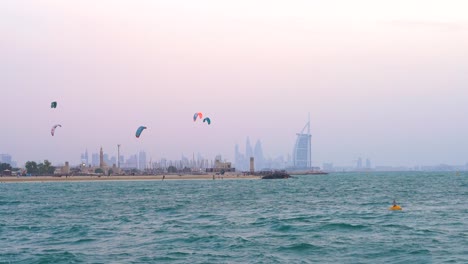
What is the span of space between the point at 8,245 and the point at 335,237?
20163mm

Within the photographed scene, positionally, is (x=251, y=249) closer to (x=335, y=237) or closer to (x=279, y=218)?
(x=335, y=237)

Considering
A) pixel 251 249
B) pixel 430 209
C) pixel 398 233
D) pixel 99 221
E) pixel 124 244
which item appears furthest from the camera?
pixel 430 209

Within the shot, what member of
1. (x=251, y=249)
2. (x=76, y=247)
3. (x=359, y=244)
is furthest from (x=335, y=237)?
(x=76, y=247)

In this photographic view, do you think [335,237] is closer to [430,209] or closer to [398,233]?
[398,233]

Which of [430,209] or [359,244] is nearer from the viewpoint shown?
[359,244]

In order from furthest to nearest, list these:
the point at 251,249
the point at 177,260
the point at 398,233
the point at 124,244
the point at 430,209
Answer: the point at 430,209, the point at 398,233, the point at 124,244, the point at 251,249, the point at 177,260

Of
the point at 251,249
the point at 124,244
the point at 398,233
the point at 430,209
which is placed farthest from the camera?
the point at 430,209

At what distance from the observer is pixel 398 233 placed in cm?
4019

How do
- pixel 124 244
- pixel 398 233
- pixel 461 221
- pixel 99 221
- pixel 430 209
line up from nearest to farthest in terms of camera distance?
pixel 124 244 < pixel 398 233 < pixel 461 221 < pixel 99 221 < pixel 430 209

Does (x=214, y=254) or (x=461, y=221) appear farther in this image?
(x=461, y=221)

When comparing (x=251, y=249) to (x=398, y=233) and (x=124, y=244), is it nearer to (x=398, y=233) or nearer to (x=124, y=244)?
(x=124, y=244)

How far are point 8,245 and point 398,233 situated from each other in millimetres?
24634

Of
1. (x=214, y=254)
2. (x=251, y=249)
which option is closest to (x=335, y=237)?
(x=251, y=249)

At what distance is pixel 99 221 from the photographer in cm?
5000
